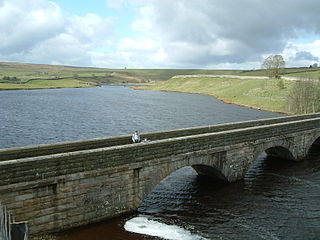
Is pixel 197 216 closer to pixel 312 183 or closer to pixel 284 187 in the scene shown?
pixel 284 187

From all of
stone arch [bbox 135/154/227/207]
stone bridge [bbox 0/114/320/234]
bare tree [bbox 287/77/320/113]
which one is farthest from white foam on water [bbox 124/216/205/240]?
bare tree [bbox 287/77/320/113]

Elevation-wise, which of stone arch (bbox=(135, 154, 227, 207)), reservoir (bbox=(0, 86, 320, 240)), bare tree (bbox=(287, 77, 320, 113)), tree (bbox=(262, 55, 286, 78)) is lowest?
reservoir (bbox=(0, 86, 320, 240))

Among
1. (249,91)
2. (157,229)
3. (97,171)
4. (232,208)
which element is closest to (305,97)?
(249,91)

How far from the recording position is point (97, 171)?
57.3ft

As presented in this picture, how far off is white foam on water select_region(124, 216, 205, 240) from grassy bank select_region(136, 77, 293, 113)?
6529 centimetres

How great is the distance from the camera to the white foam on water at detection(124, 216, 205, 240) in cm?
1745

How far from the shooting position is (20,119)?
58.2 m

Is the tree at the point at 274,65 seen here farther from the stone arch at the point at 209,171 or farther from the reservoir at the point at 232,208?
the stone arch at the point at 209,171

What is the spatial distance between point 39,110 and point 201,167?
56545 millimetres

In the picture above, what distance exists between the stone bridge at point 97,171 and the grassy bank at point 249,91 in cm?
5771

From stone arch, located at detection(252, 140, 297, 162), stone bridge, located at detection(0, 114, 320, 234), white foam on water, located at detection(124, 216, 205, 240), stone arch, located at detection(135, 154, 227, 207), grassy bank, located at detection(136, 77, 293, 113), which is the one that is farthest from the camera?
grassy bank, located at detection(136, 77, 293, 113)

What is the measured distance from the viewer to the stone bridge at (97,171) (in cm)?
1523

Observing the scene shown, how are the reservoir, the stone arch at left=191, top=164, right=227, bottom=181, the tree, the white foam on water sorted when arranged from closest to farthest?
the white foam on water
the reservoir
the stone arch at left=191, top=164, right=227, bottom=181
the tree

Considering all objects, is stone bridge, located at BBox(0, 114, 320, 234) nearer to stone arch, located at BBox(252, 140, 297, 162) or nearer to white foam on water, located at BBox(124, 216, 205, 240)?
white foam on water, located at BBox(124, 216, 205, 240)
